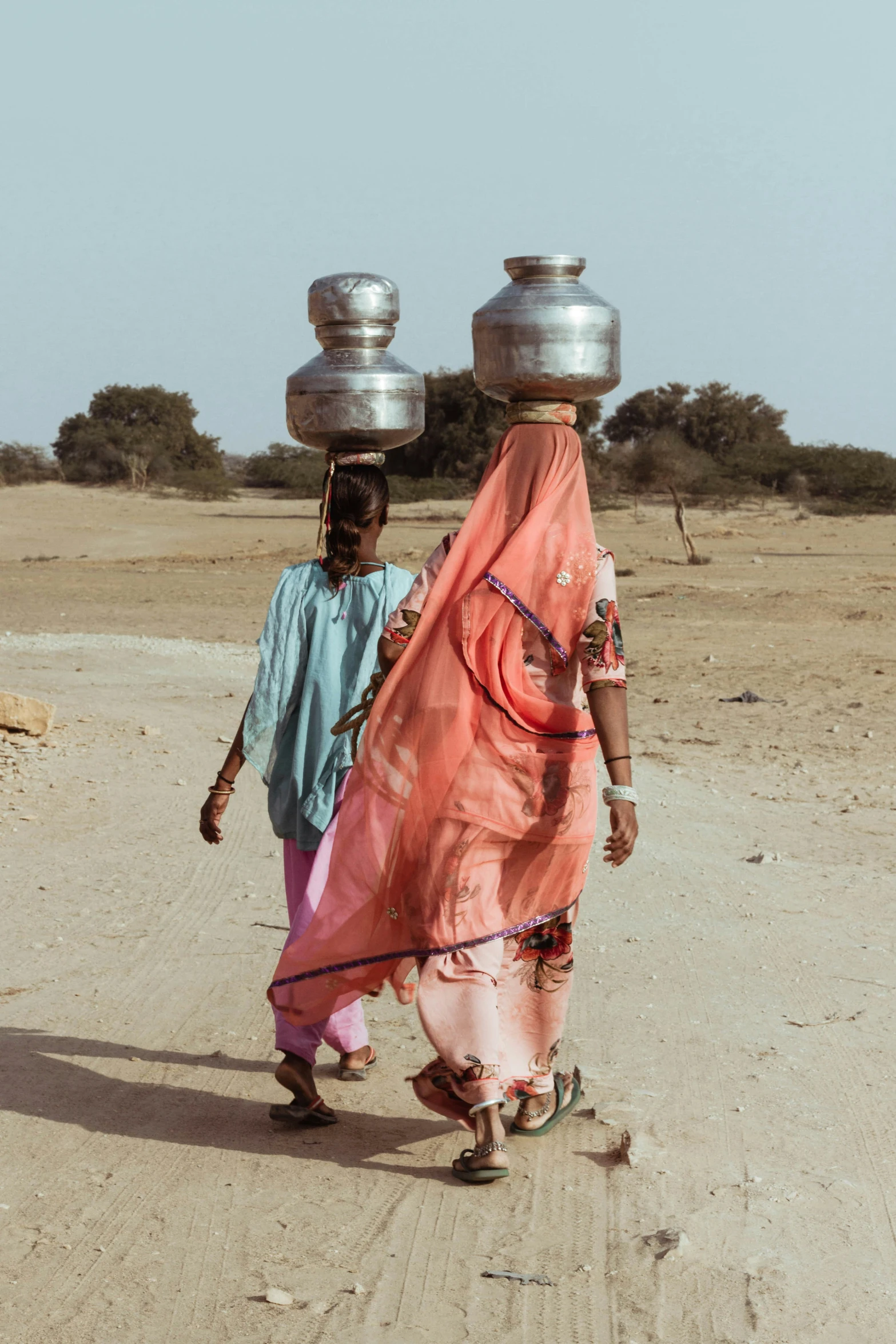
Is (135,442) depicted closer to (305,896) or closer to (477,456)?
(477,456)

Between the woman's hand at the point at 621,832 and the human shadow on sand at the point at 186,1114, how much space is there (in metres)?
0.85

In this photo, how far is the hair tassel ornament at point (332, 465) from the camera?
372cm

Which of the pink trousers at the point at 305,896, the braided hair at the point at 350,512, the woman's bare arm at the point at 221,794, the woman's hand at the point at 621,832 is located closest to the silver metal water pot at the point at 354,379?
the braided hair at the point at 350,512

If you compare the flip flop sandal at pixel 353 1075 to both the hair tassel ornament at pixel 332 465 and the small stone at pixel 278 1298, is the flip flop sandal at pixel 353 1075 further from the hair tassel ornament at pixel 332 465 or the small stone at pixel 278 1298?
the hair tassel ornament at pixel 332 465

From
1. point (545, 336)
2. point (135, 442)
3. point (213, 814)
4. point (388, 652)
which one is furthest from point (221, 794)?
point (135, 442)

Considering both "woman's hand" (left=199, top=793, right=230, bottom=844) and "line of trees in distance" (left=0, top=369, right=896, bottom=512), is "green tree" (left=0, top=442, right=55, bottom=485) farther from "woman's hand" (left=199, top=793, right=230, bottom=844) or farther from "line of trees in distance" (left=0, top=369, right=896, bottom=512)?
"woman's hand" (left=199, top=793, right=230, bottom=844)

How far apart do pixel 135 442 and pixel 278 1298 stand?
44.6 metres

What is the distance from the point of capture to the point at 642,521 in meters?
32.9

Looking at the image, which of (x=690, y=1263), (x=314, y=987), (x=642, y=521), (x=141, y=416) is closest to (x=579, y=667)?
(x=314, y=987)

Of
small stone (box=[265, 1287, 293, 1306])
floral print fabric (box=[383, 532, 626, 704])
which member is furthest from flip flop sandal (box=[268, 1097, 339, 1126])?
floral print fabric (box=[383, 532, 626, 704])

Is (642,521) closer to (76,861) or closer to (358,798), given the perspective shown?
(76,861)

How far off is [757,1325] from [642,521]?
30.7 meters

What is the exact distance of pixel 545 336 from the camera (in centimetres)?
335

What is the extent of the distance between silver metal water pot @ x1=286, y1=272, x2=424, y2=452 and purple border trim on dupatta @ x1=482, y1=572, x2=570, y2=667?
1.96ft
